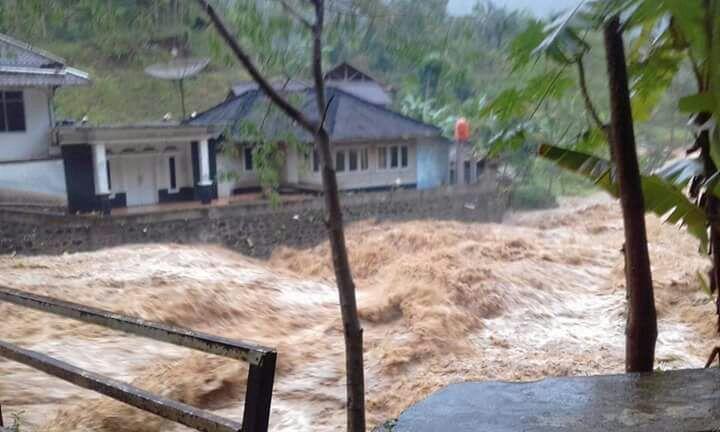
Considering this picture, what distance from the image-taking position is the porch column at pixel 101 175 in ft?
39.7

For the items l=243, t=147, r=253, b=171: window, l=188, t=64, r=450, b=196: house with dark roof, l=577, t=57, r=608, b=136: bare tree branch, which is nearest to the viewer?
l=577, t=57, r=608, b=136: bare tree branch

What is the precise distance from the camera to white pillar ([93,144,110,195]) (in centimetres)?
1208

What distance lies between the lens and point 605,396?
53.3 inches

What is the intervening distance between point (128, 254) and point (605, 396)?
397 inches

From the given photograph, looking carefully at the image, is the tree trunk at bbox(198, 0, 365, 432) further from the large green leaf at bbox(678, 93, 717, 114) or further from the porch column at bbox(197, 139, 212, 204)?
the porch column at bbox(197, 139, 212, 204)

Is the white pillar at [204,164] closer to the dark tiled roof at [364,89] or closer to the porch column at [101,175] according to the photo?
the porch column at [101,175]

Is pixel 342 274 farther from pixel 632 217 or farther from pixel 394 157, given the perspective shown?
pixel 394 157

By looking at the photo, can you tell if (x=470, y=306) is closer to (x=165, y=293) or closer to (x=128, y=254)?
(x=165, y=293)

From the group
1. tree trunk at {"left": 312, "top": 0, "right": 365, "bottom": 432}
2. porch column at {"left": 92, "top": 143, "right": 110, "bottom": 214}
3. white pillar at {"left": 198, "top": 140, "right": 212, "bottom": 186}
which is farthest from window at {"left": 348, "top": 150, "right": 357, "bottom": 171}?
tree trunk at {"left": 312, "top": 0, "right": 365, "bottom": 432}

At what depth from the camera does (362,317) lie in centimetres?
860

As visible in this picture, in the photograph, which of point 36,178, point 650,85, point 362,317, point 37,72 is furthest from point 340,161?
point 650,85

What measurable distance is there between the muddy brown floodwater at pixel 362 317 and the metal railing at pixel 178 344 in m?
2.22

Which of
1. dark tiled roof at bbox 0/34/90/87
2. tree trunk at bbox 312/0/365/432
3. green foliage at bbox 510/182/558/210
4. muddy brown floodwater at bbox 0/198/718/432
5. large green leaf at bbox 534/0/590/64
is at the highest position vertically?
dark tiled roof at bbox 0/34/90/87

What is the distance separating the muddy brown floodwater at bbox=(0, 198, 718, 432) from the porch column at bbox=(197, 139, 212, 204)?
172cm
